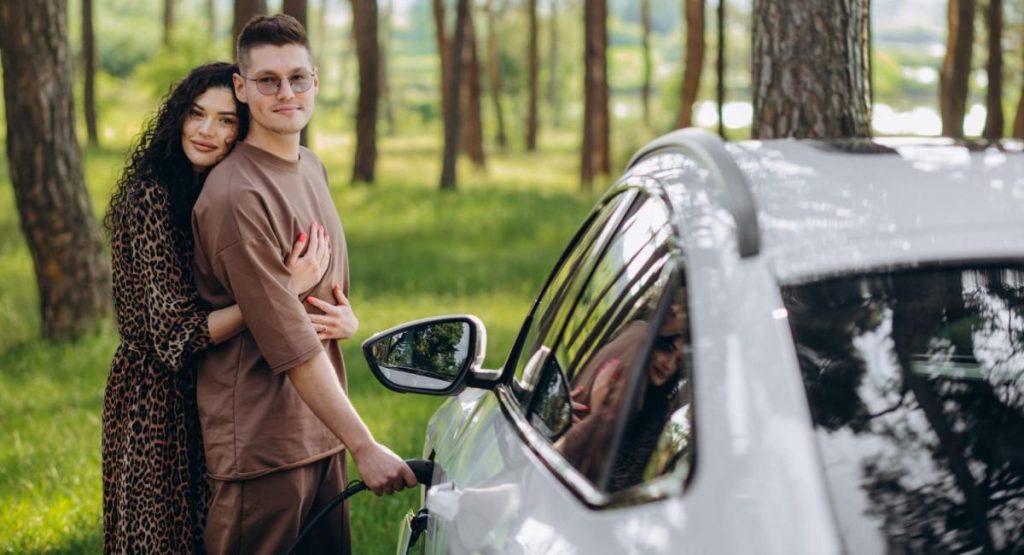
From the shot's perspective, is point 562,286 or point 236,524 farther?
point 236,524

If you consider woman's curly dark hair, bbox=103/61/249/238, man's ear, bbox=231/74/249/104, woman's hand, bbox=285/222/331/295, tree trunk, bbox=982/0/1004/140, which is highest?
man's ear, bbox=231/74/249/104

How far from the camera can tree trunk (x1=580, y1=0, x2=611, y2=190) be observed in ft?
98.0

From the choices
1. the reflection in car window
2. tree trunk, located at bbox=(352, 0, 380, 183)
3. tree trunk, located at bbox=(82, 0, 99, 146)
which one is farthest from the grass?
tree trunk, located at bbox=(82, 0, 99, 146)

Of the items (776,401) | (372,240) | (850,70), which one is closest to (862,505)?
(776,401)

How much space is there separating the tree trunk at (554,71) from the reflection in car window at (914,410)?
253 feet

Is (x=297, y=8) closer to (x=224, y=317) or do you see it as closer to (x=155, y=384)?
(x=155, y=384)

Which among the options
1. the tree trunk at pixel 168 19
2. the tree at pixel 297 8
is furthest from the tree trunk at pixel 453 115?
the tree trunk at pixel 168 19

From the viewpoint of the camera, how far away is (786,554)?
1.64 meters

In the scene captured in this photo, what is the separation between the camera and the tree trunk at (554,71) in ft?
278

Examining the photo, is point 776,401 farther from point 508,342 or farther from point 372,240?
point 372,240

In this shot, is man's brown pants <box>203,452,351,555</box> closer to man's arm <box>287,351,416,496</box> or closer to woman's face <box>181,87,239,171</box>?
man's arm <box>287,351,416,496</box>

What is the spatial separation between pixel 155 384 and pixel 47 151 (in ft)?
25.8

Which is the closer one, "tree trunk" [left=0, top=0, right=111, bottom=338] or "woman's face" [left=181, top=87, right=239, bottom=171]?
"woman's face" [left=181, top=87, right=239, bottom=171]

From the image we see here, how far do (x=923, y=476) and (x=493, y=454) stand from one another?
103 centimetres
